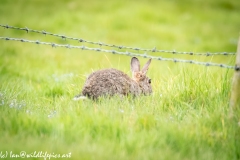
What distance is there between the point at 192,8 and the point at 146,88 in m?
18.2

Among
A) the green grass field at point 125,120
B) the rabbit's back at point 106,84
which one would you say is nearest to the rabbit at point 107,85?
the rabbit's back at point 106,84

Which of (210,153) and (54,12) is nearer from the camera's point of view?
(210,153)

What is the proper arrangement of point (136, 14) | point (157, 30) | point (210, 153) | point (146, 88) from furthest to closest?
point (136, 14)
point (157, 30)
point (146, 88)
point (210, 153)

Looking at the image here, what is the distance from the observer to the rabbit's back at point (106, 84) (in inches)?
246

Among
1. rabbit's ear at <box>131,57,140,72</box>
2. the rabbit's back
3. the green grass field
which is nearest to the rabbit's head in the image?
rabbit's ear at <box>131,57,140,72</box>

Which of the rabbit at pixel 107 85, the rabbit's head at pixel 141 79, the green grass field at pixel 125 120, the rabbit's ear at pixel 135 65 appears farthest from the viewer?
the rabbit's ear at pixel 135 65

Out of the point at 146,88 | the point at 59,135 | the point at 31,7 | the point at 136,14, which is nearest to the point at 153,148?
the point at 59,135

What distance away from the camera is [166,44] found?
1630 cm

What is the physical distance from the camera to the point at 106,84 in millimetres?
6316

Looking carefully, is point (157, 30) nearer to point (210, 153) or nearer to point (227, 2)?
point (227, 2)

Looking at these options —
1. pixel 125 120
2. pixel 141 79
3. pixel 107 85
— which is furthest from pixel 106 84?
pixel 141 79

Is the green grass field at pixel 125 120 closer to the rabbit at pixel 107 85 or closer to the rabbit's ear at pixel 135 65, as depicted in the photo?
the rabbit at pixel 107 85

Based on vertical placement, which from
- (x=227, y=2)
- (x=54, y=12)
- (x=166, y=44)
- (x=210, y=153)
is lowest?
(x=210, y=153)

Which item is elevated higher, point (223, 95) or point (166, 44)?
point (166, 44)
